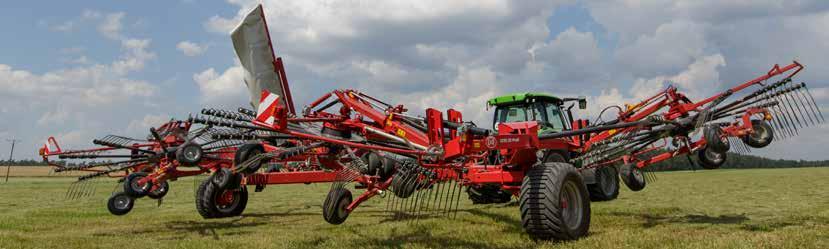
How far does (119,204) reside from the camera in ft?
28.4

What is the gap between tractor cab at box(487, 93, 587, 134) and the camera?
10.5m

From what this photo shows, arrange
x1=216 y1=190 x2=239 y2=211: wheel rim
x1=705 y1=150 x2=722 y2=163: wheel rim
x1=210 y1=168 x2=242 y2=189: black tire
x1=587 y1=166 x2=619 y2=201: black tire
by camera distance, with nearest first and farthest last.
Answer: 1. x1=705 y1=150 x2=722 y2=163: wheel rim
2. x1=210 y1=168 x2=242 y2=189: black tire
3. x1=216 y1=190 x2=239 y2=211: wheel rim
4. x1=587 y1=166 x2=619 y2=201: black tire

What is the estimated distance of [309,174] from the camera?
9.30m

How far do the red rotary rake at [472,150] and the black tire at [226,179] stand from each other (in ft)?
0.07

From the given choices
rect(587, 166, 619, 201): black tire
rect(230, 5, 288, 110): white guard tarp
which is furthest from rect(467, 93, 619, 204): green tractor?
rect(230, 5, 288, 110): white guard tarp

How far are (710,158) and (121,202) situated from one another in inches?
336

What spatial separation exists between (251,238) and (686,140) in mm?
5739

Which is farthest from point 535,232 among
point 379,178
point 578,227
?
point 379,178

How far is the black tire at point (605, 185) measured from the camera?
11.2 metres

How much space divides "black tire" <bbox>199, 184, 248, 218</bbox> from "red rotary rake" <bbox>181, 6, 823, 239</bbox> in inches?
0.8

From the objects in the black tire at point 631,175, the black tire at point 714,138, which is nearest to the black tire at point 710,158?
the black tire at point 714,138

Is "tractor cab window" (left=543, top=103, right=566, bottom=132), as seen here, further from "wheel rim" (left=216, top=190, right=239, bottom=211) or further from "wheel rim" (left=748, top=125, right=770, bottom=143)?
"wheel rim" (left=216, top=190, right=239, bottom=211)

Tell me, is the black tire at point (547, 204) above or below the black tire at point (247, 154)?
below

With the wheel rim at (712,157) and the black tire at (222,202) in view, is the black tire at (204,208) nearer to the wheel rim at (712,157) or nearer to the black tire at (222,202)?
the black tire at (222,202)
